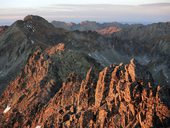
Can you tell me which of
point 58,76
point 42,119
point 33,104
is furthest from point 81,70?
point 42,119

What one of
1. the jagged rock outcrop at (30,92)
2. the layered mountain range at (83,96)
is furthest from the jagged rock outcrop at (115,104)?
the jagged rock outcrop at (30,92)

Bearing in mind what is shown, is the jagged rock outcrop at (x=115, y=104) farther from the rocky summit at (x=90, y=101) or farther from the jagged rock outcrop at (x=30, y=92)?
the jagged rock outcrop at (x=30, y=92)

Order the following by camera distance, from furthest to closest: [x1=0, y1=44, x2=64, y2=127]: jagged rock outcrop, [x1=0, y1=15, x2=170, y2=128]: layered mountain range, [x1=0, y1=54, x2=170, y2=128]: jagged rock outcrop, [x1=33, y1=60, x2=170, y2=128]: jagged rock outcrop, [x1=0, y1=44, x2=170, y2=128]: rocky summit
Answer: [x1=0, y1=44, x2=64, y2=127]: jagged rock outcrop
[x1=0, y1=15, x2=170, y2=128]: layered mountain range
[x1=0, y1=44, x2=170, y2=128]: rocky summit
[x1=0, y1=54, x2=170, y2=128]: jagged rock outcrop
[x1=33, y1=60, x2=170, y2=128]: jagged rock outcrop

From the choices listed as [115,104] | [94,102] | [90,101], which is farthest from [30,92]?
[115,104]

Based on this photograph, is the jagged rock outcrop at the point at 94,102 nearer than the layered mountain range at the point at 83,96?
Yes

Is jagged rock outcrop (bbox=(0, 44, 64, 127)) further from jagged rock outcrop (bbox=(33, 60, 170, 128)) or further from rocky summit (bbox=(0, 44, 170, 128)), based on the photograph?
jagged rock outcrop (bbox=(33, 60, 170, 128))

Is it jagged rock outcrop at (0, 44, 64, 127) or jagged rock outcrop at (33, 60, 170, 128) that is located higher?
jagged rock outcrop at (33, 60, 170, 128)

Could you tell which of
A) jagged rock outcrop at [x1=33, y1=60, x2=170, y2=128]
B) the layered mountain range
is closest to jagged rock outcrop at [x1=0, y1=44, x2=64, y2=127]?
the layered mountain range

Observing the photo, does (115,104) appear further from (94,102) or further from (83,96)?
(83,96)

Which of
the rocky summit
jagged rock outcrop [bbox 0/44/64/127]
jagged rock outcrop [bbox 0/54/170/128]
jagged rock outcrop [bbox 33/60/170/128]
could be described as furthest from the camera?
jagged rock outcrop [bbox 0/44/64/127]
